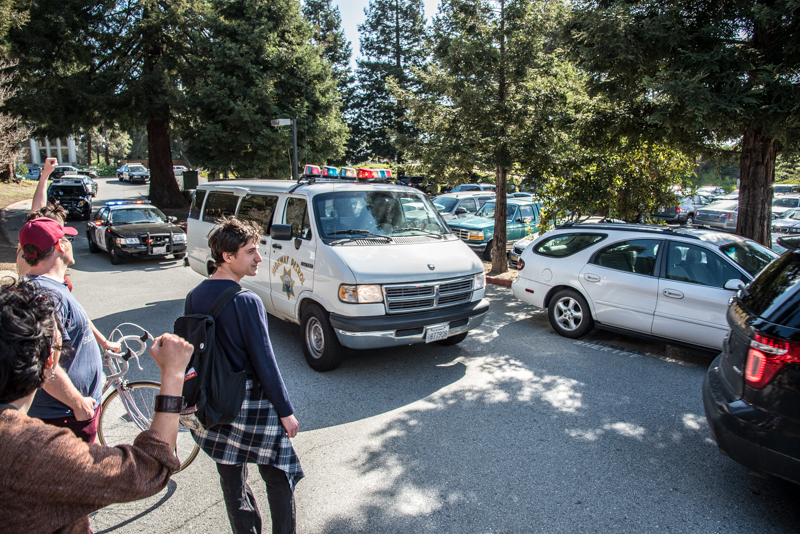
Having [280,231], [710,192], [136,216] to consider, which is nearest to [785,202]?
[710,192]

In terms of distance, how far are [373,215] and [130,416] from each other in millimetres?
3521

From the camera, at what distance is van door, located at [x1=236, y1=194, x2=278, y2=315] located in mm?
6828

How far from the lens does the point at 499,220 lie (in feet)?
38.1

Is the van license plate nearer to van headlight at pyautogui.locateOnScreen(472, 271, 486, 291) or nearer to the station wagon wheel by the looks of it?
van headlight at pyautogui.locateOnScreen(472, 271, 486, 291)

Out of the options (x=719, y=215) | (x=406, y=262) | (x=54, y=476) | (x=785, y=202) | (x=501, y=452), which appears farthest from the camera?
(x=785, y=202)

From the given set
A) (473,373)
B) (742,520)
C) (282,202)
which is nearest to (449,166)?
(282,202)

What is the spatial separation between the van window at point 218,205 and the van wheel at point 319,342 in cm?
274

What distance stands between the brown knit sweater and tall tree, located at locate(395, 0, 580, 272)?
31.2ft

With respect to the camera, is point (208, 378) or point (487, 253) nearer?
point (208, 378)

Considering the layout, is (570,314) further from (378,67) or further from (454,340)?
(378,67)

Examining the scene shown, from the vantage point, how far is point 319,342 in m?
5.85

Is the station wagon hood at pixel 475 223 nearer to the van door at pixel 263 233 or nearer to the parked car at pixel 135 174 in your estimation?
the van door at pixel 263 233

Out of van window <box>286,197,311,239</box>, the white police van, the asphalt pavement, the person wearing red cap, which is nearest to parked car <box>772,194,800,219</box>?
the asphalt pavement

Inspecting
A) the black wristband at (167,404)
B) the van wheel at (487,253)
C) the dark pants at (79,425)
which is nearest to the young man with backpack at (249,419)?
the dark pants at (79,425)
